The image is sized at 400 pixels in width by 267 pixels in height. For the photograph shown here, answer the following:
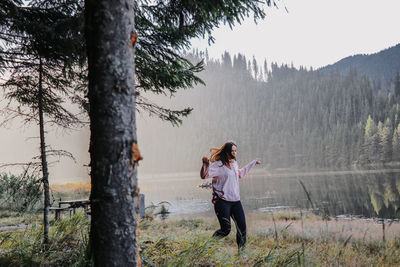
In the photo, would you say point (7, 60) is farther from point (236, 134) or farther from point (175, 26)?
point (236, 134)

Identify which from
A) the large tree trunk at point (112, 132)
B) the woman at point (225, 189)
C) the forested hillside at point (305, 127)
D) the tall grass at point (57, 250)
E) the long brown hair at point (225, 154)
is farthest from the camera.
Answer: the forested hillside at point (305, 127)

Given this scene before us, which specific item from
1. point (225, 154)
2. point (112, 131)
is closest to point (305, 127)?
point (225, 154)

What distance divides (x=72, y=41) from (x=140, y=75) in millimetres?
1593

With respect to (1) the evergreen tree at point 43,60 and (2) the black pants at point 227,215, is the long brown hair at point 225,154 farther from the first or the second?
(1) the evergreen tree at point 43,60

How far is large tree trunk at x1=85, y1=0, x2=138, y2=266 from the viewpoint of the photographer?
2.24 metres

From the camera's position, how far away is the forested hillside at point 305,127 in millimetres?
99625

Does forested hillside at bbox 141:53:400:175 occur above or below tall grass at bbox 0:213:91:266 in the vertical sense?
above

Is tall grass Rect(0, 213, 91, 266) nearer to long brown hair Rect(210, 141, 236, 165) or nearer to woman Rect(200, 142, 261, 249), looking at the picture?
woman Rect(200, 142, 261, 249)

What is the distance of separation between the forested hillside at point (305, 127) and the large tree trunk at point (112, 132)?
336 feet

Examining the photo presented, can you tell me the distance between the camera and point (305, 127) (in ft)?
440

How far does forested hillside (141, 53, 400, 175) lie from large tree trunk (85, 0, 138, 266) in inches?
4026

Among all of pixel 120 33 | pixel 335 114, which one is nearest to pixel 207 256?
pixel 120 33

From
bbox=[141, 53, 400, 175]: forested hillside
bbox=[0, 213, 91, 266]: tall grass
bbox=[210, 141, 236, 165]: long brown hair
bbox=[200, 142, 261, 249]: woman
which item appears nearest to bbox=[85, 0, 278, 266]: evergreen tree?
bbox=[0, 213, 91, 266]: tall grass

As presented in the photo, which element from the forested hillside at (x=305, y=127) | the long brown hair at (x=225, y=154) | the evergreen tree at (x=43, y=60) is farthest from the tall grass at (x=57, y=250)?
the forested hillside at (x=305, y=127)
